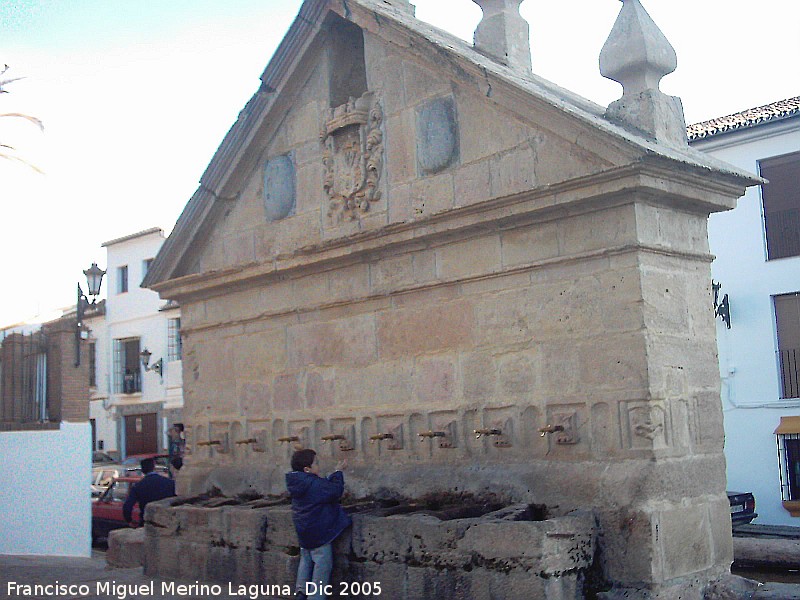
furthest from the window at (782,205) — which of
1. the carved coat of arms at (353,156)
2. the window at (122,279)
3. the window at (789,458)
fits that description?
the window at (122,279)

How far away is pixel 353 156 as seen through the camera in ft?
25.2

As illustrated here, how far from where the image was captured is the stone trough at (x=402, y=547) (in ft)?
18.1

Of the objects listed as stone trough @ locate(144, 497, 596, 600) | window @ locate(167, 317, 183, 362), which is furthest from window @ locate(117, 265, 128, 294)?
stone trough @ locate(144, 497, 596, 600)

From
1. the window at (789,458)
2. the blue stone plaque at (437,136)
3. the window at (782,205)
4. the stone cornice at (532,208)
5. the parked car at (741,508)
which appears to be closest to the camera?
the stone cornice at (532,208)

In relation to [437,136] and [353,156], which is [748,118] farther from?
[437,136]

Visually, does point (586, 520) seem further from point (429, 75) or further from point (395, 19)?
→ point (395, 19)

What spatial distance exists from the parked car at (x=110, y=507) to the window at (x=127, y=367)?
16824 millimetres

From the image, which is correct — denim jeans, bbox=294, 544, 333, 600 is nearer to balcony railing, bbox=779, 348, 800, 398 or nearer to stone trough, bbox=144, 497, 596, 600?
stone trough, bbox=144, 497, 596, 600

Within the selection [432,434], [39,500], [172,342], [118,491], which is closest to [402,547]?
[432,434]

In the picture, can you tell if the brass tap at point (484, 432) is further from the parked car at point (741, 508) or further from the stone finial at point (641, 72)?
the parked car at point (741, 508)

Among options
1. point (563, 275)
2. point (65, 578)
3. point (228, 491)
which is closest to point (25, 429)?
point (65, 578)

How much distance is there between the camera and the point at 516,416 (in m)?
6.41

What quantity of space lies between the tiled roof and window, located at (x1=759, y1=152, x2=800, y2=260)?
2.34ft

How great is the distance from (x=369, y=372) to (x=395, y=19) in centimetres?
267
